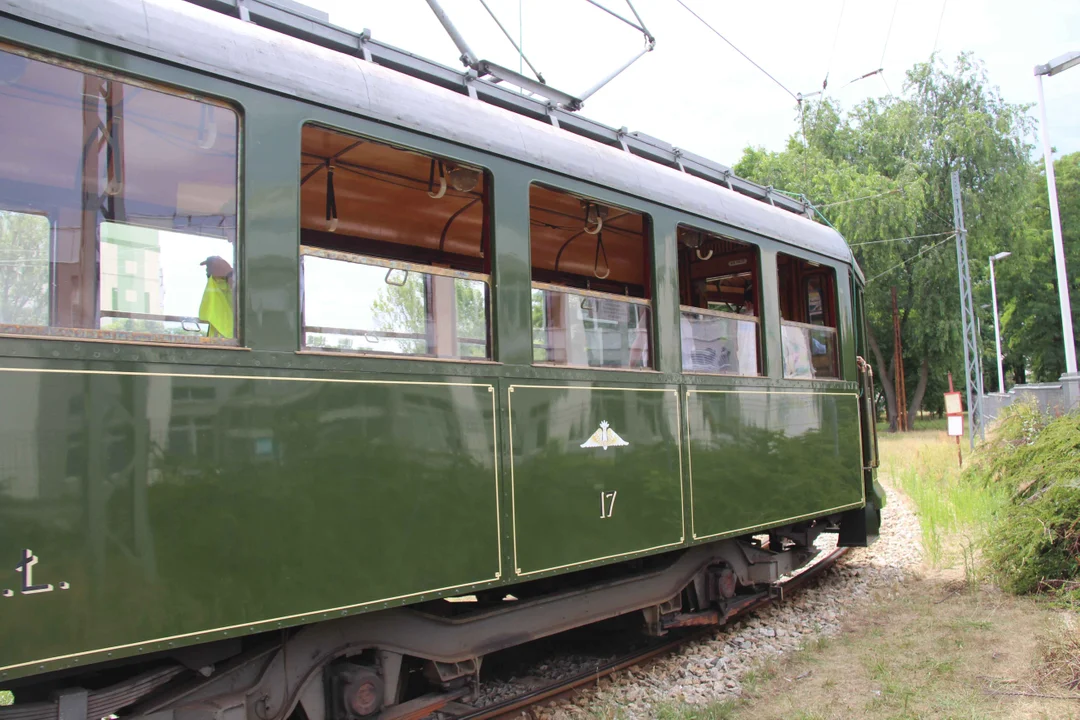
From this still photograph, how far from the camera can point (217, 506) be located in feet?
9.61

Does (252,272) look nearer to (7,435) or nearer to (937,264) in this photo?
(7,435)

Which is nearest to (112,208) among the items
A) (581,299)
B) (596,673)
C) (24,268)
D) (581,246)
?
(24,268)

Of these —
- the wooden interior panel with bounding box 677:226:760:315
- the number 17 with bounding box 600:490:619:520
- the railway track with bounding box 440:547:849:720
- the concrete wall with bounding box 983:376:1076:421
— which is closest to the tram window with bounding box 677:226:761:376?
the wooden interior panel with bounding box 677:226:760:315

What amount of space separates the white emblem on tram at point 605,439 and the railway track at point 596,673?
1.48 m

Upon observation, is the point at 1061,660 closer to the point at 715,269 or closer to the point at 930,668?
the point at 930,668

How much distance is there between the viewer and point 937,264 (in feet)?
104

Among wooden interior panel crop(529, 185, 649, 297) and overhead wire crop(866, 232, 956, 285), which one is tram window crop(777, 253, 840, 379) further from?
overhead wire crop(866, 232, 956, 285)

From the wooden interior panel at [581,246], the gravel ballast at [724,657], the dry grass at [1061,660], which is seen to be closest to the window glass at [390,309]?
the wooden interior panel at [581,246]

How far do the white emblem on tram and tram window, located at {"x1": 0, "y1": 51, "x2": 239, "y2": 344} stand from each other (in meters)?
2.05

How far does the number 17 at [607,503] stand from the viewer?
449 cm

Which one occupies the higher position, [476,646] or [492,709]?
[476,646]

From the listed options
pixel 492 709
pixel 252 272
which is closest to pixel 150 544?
pixel 252 272

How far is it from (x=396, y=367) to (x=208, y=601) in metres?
1.19

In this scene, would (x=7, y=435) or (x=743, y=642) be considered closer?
(x=7, y=435)
